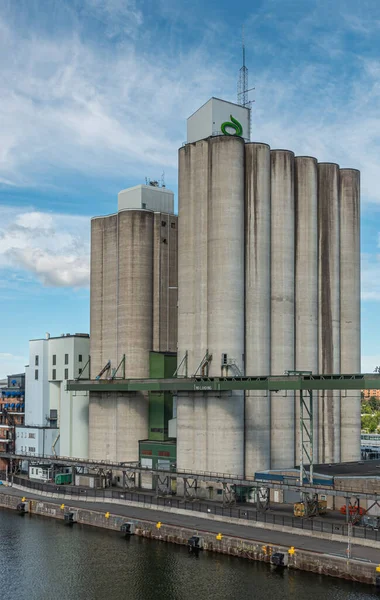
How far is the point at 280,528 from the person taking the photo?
84062 millimetres

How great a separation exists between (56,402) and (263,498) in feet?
191

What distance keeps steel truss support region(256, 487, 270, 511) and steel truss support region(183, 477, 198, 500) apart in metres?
9.20

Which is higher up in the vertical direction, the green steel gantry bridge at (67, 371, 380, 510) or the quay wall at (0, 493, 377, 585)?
the green steel gantry bridge at (67, 371, 380, 510)

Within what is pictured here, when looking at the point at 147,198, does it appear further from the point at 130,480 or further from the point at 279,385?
the point at 279,385

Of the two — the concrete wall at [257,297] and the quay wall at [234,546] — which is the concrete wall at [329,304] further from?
the quay wall at [234,546]

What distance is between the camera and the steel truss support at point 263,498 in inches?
3612

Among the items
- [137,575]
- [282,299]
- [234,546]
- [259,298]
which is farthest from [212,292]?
[137,575]

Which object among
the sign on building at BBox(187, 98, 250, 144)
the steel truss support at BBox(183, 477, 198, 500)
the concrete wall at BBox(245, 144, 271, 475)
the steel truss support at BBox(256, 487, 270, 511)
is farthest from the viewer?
the sign on building at BBox(187, 98, 250, 144)

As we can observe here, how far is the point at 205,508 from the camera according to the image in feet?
316

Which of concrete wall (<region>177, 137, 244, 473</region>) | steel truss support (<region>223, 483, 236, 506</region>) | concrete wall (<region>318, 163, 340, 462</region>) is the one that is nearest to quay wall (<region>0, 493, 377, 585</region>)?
steel truss support (<region>223, 483, 236, 506</region>)

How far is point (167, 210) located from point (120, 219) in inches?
452

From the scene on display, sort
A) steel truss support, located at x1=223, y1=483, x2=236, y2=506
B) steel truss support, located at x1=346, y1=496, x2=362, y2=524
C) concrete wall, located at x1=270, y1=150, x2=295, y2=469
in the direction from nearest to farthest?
1. steel truss support, located at x1=346, y1=496, x2=362, y2=524
2. steel truss support, located at x1=223, y1=483, x2=236, y2=506
3. concrete wall, located at x1=270, y1=150, x2=295, y2=469

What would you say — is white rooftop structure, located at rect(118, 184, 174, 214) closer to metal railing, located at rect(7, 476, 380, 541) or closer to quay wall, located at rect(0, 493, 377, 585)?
metal railing, located at rect(7, 476, 380, 541)

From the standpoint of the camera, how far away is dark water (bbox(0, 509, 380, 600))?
68375mm
